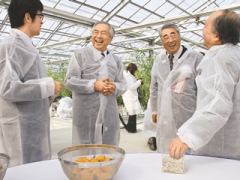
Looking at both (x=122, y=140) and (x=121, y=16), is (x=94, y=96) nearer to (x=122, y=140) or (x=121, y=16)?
(x=122, y=140)

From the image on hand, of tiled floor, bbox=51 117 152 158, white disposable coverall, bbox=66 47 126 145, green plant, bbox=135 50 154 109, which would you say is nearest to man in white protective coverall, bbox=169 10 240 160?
white disposable coverall, bbox=66 47 126 145

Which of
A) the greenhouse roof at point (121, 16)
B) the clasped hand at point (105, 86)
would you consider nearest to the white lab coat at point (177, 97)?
the clasped hand at point (105, 86)

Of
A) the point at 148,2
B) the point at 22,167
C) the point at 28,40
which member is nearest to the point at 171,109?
the point at 28,40

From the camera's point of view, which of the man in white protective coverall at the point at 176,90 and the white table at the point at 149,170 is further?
the man in white protective coverall at the point at 176,90

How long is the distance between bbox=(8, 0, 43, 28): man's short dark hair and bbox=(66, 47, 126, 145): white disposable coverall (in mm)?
714

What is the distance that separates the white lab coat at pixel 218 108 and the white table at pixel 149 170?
0.32 ft

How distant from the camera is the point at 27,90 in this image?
175cm

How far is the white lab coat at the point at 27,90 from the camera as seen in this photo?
5.68 ft

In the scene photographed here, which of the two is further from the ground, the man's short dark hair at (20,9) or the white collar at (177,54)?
the man's short dark hair at (20,9)

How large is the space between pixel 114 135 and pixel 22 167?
57.1 inches

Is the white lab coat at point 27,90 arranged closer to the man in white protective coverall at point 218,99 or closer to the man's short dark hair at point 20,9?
the man's short dark hair at point 20,9

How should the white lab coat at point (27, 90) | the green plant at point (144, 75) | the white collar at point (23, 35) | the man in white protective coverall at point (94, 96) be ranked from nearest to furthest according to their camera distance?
1. the white lab coat at point (27, 90)
2. the white collar at point (23, 35)
3. the man in white protective coverall at point (94, 96)
4. the green plant at point (144, 75)

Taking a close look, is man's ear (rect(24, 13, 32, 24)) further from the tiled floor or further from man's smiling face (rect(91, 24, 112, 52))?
the tiled floor

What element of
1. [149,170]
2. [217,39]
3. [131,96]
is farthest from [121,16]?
[149,170]
